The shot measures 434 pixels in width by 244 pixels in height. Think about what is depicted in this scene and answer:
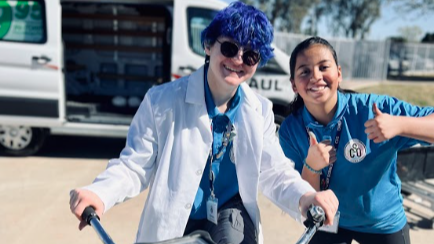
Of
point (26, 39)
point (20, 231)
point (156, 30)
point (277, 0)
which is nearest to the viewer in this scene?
point (20, 231)

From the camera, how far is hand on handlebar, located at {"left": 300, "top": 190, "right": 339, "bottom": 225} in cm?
158

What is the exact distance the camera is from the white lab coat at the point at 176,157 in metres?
1.71

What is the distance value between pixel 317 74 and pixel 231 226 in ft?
2.54

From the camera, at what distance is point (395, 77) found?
73.4ft

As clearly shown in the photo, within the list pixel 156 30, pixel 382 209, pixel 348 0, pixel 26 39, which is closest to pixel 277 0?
pixel 348 0

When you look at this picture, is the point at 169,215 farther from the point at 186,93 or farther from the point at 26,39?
the point at 26,39

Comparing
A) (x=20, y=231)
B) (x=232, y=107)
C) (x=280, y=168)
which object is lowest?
(x=20, y=231)

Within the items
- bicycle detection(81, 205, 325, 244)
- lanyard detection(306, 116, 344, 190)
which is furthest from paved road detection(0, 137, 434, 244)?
bicycle detection(81, 205, 325, 244)

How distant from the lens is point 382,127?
5.69 ft

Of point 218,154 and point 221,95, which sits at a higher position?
point 221,95

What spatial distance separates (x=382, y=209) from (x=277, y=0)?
38.1 metres

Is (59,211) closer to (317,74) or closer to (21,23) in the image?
(21,23)

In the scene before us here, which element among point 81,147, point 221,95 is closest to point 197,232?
point 221,95

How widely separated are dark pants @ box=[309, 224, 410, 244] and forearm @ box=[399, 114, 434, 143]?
1.65 ft
